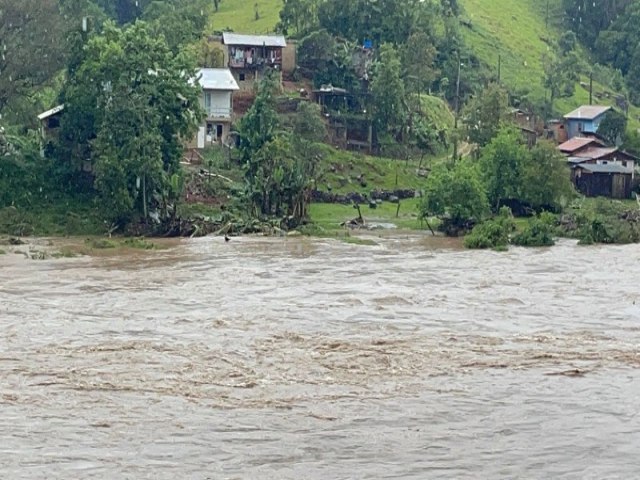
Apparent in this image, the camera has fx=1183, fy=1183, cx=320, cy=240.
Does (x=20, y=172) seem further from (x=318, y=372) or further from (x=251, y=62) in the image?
(x=318, y=372)

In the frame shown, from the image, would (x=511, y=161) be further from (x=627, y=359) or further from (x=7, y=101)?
(x=627, y=359)

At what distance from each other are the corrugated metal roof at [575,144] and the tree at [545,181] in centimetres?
1157

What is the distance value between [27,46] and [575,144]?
2907 centimetres

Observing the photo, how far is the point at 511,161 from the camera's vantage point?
50.5 metres

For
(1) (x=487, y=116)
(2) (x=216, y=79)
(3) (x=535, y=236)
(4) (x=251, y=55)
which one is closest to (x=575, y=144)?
(1) (x=487, y=116)

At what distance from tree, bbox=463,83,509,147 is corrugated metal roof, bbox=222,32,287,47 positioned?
12906 millimetres

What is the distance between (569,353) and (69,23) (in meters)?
34.3

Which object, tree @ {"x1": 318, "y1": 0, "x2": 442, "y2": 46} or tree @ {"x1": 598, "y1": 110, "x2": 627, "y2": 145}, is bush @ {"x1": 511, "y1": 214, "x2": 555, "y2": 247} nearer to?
tree @ {"x1": 598, "y1": 110, "x2": 627, "y2": 145}

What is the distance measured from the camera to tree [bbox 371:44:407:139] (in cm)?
6084

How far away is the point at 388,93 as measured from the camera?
2424 inches

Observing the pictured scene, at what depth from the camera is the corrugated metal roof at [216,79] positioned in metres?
58.8

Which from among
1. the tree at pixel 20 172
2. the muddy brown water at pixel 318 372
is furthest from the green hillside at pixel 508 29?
the muddy brown water at pixel 318 372

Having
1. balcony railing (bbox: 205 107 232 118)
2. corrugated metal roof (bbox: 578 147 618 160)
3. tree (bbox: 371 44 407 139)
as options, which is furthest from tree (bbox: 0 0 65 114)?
corrugated metal roof (bbox: 578 147 618 160)

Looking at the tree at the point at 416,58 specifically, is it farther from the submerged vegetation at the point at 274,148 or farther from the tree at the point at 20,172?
the tree at the point at 20,172
